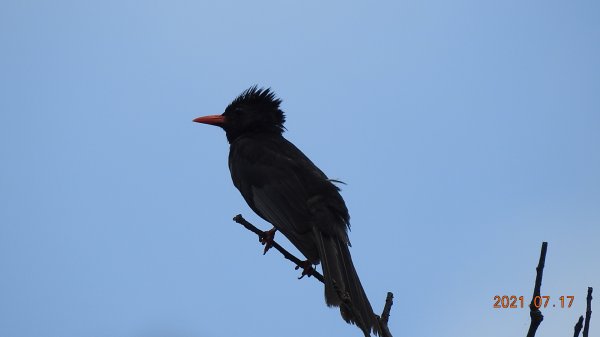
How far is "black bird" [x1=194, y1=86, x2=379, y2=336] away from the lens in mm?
5512

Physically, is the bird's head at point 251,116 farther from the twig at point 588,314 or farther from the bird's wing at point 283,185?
the twig at point 588,314

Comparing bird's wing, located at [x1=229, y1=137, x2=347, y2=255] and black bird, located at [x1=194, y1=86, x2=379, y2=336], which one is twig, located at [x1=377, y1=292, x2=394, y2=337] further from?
bird's wing, located at [x1=229, y1=137, x2=347, y2=255]

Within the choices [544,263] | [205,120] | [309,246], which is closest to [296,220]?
[309,246]

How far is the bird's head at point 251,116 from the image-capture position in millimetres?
8383

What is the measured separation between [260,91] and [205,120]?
76cm

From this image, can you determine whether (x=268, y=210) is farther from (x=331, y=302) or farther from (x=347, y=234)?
(x=331, y=302)

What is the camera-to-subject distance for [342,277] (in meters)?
5.32

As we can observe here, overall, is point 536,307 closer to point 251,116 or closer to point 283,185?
point 283,185

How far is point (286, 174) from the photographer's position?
689 centimetres

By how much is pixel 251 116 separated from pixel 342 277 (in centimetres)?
353

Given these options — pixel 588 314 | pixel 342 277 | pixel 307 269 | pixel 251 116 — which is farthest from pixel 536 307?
pixel 251 116

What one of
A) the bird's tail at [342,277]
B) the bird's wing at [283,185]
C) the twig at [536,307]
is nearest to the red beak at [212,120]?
the bird's wing at [283,185]

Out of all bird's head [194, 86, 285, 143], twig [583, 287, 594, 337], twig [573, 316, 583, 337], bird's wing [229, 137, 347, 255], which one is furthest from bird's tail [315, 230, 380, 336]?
bird's head [194, 86, 285, 143]

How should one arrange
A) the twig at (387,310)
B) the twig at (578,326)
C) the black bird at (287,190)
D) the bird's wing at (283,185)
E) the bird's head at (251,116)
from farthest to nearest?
the bird's head at (251,116) < the bird's wing at (283,185) < the black bird at (287,190) < the twig at (387,310) < the twig at (578,326)
